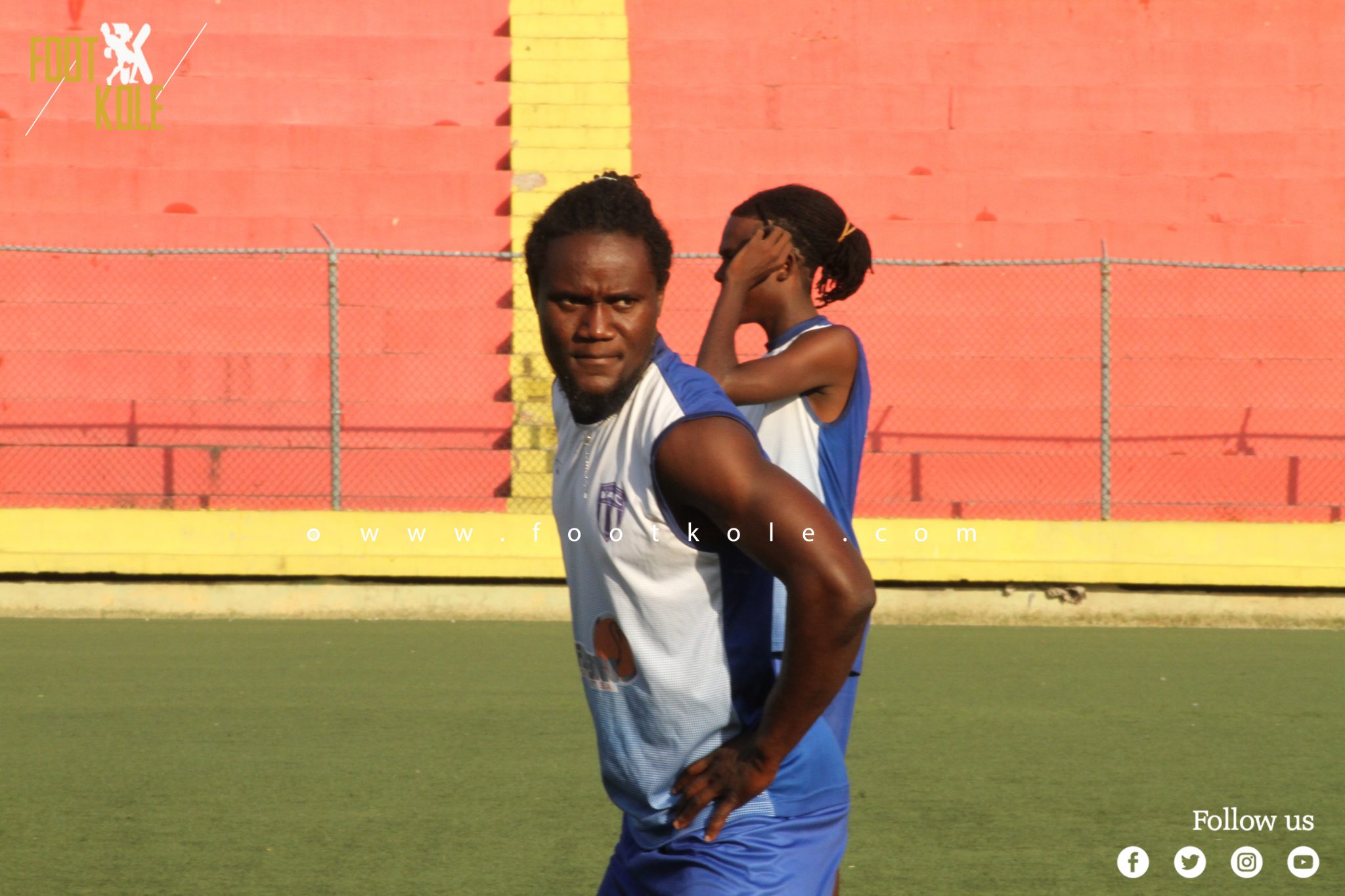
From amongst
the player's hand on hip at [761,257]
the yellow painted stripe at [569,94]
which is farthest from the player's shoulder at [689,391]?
the yellow painted stripe at [569,94]

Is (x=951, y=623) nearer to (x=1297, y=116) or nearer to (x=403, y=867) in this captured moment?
(x=403, y=867)

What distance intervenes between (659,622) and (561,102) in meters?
11.2

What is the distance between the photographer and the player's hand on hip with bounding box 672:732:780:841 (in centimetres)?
193

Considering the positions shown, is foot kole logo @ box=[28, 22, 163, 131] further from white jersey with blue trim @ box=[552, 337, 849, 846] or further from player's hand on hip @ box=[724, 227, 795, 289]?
white jersey with blue trim @ box=[552, 337, 849, 846]

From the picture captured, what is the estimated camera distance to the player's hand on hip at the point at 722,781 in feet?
6.32

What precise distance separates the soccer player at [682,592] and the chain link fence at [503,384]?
24.0 feet

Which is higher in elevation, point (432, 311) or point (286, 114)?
point (286, 114)

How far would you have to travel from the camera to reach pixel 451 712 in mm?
6070

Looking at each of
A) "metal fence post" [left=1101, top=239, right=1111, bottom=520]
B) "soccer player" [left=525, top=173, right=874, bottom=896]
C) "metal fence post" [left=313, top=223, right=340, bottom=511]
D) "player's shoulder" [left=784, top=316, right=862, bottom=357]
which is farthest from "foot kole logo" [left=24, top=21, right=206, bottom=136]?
"soccer player" [left=525, top=173, right=874, bottom=896]

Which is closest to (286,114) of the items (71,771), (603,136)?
(603,136)

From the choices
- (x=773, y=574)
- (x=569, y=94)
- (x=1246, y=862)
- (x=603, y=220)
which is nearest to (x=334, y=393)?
(x=569, y=94)

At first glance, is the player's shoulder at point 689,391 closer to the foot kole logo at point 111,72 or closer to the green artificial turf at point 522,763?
the green artificial turf at point 522,763

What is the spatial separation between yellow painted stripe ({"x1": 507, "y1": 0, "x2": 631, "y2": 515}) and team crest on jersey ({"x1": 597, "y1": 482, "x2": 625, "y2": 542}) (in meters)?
8.78

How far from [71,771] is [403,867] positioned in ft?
5.51
